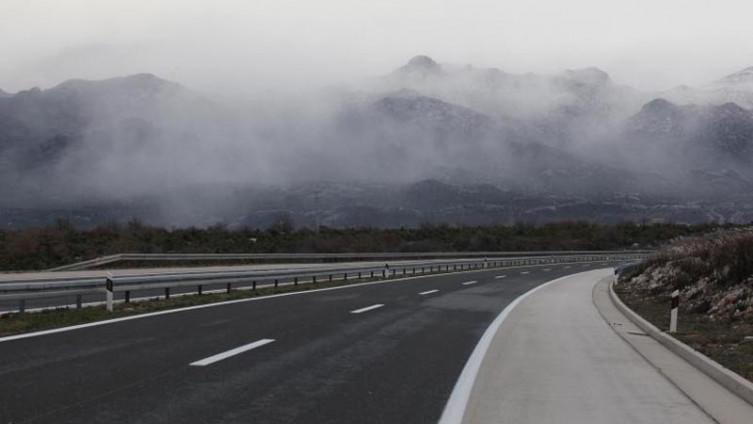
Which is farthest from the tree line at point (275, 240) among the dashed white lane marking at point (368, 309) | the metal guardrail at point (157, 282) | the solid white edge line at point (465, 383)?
the solid white edge line at point (465, 383)

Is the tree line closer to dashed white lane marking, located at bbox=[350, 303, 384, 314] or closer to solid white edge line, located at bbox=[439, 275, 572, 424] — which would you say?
dashed white lane marking, located at bbox=[350, 303, 384, 314]

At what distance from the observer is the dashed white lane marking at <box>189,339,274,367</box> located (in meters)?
8.64

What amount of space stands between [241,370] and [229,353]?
1.26m

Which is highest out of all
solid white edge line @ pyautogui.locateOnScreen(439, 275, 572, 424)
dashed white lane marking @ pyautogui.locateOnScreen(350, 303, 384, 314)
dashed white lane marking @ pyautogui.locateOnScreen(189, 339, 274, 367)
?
dashed white lane marking @ pyautogui.locateOnScreen(189, 339, 274, 367)

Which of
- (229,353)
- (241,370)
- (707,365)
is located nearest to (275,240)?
(229,353)

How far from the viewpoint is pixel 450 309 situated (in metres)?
17.6

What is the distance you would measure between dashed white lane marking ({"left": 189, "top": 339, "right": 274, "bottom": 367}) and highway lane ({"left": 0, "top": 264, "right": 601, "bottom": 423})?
102 millimetres

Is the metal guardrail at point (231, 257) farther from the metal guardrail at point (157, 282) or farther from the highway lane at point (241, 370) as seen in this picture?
the highway lane at point (241, 370)

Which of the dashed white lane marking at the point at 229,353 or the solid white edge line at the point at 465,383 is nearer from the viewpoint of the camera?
the solid white edge line at the point at 465,383

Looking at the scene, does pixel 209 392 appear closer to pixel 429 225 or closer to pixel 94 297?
pixel 94 297

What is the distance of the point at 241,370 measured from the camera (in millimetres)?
8258

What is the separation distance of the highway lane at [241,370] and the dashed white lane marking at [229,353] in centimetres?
10

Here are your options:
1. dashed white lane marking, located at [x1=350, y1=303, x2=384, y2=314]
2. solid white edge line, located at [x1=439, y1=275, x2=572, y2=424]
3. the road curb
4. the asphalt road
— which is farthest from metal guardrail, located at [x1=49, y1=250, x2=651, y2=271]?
the road curb

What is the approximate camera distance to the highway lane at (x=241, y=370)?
6.29 m
